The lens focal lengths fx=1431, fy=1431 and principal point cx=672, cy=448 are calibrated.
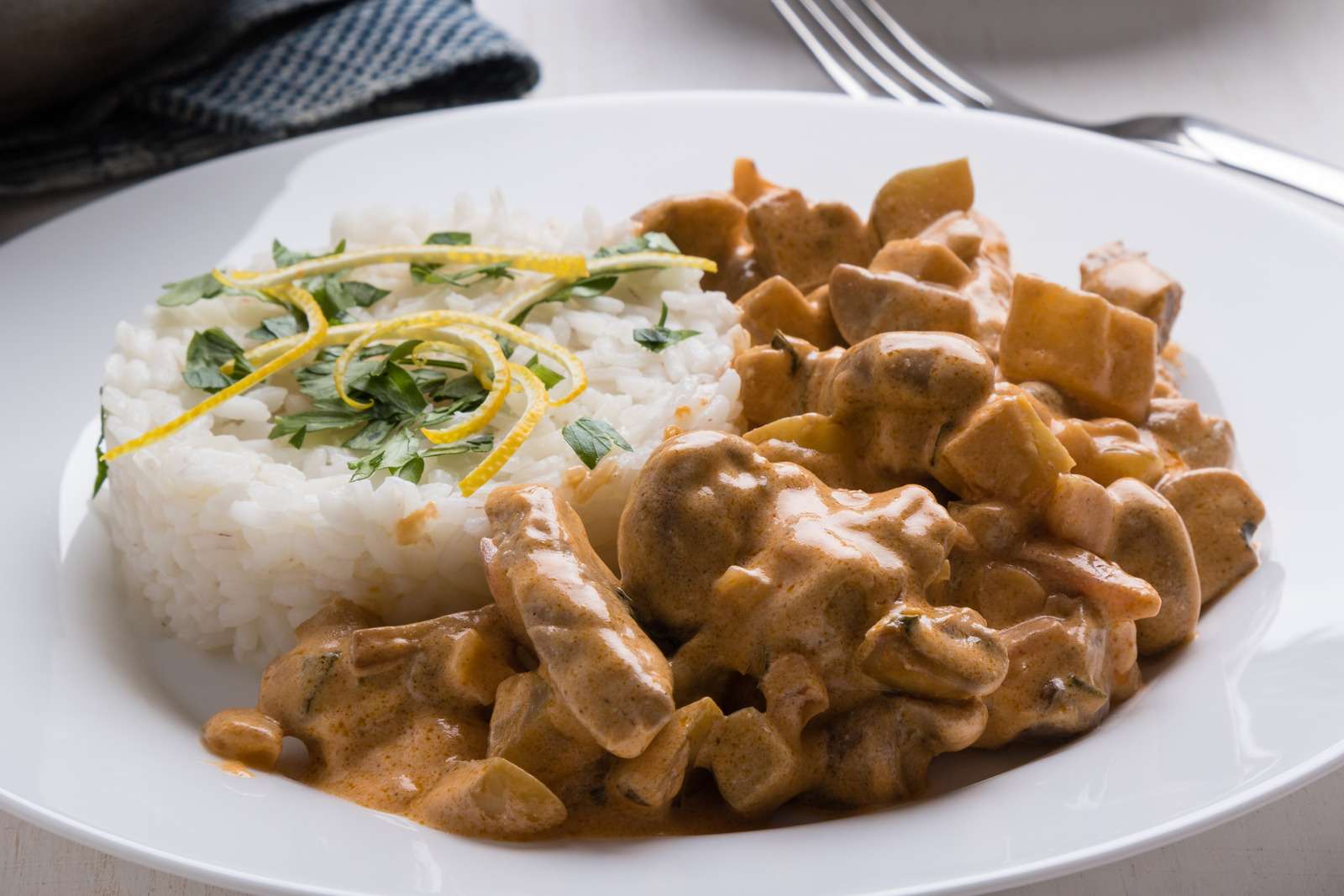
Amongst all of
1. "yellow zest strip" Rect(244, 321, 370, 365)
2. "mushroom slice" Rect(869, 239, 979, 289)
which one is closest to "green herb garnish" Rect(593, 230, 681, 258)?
"mushroom slice" Rect(869, 239, 979, 289)

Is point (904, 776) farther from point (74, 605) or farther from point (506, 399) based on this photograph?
point (74, 605)

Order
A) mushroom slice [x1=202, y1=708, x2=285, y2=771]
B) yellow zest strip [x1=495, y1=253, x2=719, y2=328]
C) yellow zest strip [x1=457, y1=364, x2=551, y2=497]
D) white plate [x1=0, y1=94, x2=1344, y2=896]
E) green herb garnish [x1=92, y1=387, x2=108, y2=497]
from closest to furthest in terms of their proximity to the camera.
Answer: white plate [x1=0, y1=94, x2=1344, y2=896] → mushroom slice [x1=202, y1=708, x2=285, y2=771] → yellow zest strip [x1=457, y1=364, x2=551, y2=497] → green herb garnish [x1=92, y1=387, x2=108, y2=497] → yellow zest strip [x1=495, y1=253, x2=719, y2=328]

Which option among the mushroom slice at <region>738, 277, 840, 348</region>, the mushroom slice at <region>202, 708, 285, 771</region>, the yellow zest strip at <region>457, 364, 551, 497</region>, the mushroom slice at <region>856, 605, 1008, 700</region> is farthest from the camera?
the mushroom slice at <region>738, 277, 840, 348</region>

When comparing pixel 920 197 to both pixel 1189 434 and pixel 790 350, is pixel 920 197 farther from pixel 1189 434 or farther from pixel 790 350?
pixel 1189 434

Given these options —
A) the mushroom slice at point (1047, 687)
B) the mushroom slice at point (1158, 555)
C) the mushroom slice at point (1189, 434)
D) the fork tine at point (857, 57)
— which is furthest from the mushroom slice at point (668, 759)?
the fork tine at point (857, 57)

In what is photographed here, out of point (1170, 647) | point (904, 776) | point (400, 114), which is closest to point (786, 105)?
point (400, 114)

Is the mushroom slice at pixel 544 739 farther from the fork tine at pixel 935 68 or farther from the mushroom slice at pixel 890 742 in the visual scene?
the fork tine at pixel 935 68

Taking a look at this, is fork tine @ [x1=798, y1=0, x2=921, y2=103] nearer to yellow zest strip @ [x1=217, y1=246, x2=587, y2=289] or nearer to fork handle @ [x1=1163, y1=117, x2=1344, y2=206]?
fork handle @ [x1=1163, y1=117, x2=1344, y2=206]
